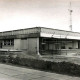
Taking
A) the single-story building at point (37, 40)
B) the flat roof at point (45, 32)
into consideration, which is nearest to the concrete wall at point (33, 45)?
the single-story building at point (37, 40)

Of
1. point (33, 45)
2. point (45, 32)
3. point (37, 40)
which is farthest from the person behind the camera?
point (45, 32)

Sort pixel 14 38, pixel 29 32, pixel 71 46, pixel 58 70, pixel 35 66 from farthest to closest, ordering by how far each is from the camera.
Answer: pixel 71 46
pixel 14 38
pixel 29 32
pixel 35 66
pixel 58 70

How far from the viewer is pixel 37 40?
110 ft

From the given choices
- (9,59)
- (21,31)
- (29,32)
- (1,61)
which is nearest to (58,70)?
(9,59)

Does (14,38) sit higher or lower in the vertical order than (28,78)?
higher

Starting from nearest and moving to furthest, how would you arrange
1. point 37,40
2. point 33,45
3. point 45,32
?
point 37,40 < point 33,45 < point 45,32

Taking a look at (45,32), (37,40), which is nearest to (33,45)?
(37,40)

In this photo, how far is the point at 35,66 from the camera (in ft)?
51.5

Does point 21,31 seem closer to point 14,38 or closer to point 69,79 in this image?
point 14,38

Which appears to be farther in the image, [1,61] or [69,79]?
[1,61]

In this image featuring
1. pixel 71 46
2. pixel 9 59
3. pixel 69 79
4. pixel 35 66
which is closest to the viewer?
pixel 69 79

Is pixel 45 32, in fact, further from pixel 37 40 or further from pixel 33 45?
pixel 33 45

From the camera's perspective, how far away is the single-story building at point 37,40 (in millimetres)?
33969

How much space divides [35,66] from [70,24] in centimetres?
3747
